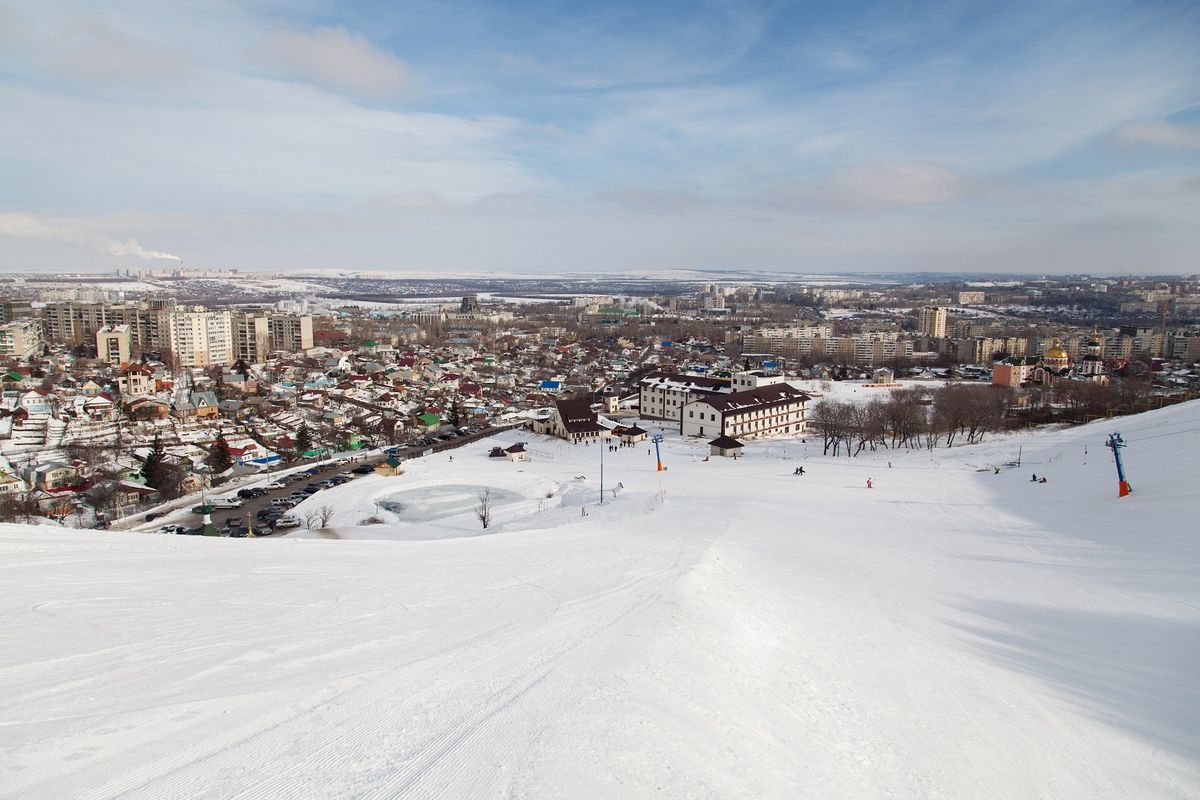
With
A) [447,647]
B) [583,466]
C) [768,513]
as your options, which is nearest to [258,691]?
[447,647]

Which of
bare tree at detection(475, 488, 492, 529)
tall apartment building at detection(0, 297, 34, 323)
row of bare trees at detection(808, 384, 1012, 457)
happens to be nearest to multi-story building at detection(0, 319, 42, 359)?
tall apartment building at detection(0, 297, 34, 323)

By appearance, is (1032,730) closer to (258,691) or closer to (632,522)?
(258,691)

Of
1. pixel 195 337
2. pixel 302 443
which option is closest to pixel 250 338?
pixel 195 337

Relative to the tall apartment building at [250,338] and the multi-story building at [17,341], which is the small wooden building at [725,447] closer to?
the tall apartment building at [250,338]


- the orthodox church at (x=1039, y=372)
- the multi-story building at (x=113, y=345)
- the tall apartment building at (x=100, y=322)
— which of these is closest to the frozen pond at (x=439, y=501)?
the orthodox church at (x=1039, y=372)

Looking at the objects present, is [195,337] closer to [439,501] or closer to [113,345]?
[113,345]
